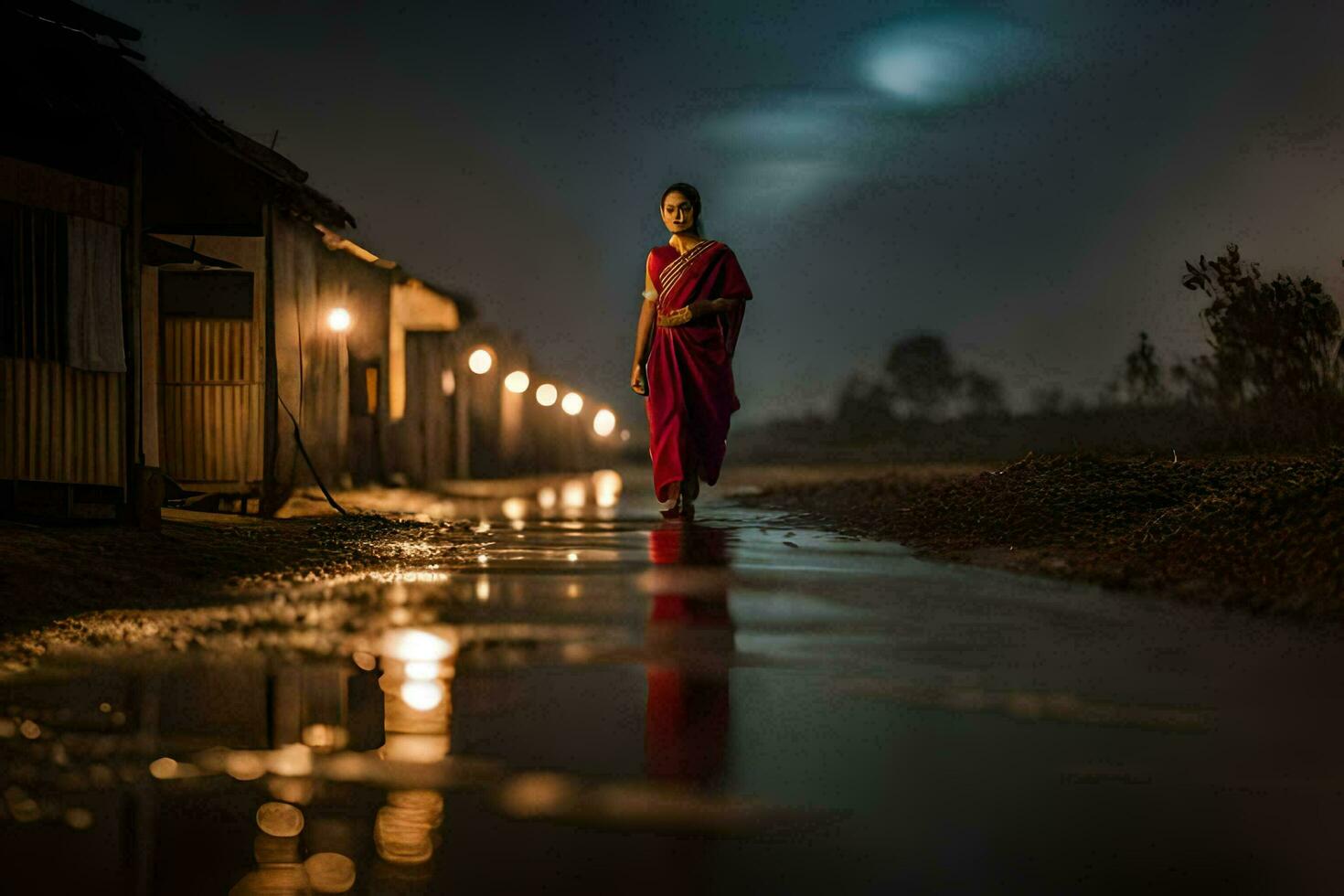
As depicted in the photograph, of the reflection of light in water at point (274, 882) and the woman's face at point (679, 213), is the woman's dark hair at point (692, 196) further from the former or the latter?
the reflection of light in water at point (274, 882)

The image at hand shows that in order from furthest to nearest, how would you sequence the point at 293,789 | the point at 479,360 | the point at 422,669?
the point at 479,360, the point at 422,669, the point at 293,789

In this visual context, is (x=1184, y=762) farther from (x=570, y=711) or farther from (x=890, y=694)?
(x=570, y=711)

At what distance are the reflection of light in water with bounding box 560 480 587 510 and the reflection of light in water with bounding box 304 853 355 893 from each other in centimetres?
1261

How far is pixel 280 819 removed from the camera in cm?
246

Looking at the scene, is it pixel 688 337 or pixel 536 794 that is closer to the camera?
pixel 536 794

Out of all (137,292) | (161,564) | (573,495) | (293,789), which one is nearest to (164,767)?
(293,789)

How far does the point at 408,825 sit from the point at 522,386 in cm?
2816

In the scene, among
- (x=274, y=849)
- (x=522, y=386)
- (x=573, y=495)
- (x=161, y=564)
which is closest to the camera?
(x=274, y=849)

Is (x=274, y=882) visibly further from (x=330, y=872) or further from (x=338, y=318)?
(x=338, y=318)

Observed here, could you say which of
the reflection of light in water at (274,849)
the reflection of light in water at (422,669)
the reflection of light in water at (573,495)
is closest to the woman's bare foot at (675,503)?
the reflection of light in water at (573,495)

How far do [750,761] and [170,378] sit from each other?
44.3 ft

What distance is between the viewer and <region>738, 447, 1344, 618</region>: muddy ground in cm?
623

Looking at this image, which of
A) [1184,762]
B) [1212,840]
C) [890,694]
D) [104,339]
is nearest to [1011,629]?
[890,694]

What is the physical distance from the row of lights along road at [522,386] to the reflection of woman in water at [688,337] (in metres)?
5.87
